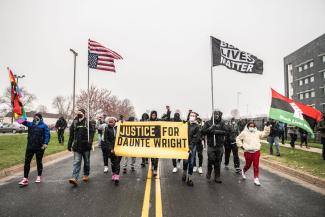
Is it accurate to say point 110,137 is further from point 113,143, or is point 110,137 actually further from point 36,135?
point 36,135

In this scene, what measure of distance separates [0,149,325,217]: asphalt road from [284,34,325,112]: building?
4938cm

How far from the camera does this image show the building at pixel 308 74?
1983 inches

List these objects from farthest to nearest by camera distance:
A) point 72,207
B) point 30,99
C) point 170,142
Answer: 1. point 30,99
2. point 170,142
3. point 72,207

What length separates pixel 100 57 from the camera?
33.1 ft

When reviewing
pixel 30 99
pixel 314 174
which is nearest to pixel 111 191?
pixel 314 174

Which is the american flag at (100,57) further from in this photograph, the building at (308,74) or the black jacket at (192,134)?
the building at (308,74)

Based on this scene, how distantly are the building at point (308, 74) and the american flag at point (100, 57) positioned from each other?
4902cm

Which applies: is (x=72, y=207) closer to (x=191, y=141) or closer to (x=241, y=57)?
(x=191, y=141)

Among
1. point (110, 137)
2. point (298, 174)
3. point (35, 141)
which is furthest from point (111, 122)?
point (298, 174)

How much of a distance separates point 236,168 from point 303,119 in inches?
123

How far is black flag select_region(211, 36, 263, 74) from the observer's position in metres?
10.2

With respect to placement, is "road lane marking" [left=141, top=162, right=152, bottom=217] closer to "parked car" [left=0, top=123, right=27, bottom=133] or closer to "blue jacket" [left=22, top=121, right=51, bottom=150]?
"blue jacket" [left=22, top=121, right=51, bottom=150]

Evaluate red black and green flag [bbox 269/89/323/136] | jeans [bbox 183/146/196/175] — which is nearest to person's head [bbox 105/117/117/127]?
jeans [bbox 183/146/196/175]

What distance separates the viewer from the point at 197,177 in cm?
837
